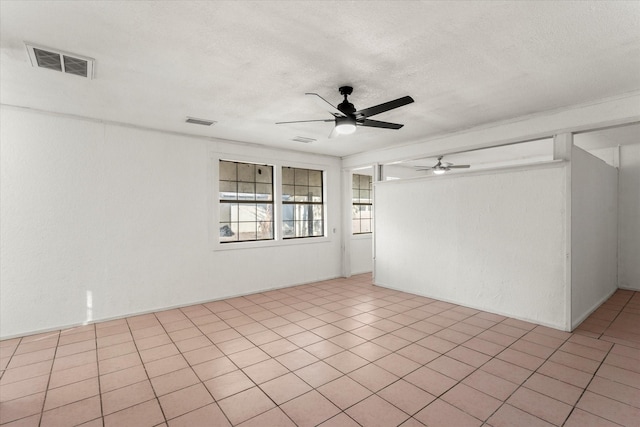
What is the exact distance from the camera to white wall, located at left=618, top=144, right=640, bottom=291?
5.73 meters

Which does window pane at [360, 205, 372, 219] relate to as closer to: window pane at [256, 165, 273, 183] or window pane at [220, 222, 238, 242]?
window pane at [256, 165, 273, 183]

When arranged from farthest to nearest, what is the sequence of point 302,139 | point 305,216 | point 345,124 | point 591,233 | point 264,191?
point 305,216
point 264,191
point 302,139
point 591,233
point 345,124

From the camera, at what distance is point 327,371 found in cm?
287

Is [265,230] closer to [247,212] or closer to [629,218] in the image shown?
[247,212]

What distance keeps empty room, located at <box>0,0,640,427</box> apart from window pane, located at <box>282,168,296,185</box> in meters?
0.05

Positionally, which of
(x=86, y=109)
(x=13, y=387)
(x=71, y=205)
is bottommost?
(x=13, y=387)

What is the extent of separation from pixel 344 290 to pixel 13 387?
4.45 meters

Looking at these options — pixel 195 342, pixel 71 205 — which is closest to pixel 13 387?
pixel 195 342

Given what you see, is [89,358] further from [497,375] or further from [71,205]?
[497,375]

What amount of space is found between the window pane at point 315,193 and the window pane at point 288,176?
51cm

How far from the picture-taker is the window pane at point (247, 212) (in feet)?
18.8

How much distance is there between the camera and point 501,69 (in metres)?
2.86

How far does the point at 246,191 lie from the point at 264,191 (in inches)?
14.7

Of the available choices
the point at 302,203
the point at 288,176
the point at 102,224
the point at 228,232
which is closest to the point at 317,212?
the point at 302,203
